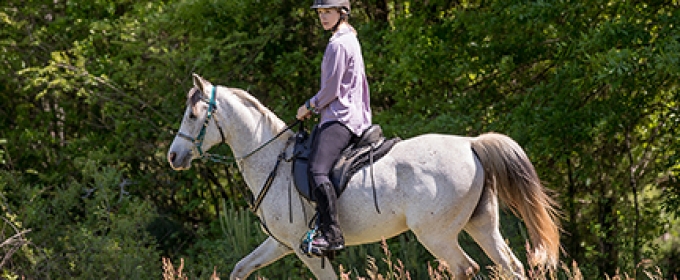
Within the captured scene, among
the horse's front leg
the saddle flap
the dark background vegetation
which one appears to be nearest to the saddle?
the saddle flap

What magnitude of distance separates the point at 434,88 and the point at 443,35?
70 cm

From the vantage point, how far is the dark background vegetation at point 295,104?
26.9 ft

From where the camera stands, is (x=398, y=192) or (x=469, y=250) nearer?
(x=398, y=192)

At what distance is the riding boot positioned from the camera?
5.74 metres

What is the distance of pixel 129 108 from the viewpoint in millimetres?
11461

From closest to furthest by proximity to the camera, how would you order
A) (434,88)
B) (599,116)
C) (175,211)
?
(599,116), (434,88), (175,211)

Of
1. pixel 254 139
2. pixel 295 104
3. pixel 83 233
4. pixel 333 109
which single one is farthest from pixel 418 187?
pixel 295 104

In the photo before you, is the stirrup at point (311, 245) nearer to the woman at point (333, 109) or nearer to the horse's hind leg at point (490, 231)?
the woman at point (333, 109)

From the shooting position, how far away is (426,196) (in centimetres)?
582

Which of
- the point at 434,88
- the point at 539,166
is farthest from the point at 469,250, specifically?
the point at 434,88

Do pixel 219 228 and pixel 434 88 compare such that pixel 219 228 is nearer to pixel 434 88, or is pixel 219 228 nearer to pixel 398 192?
pixel 434 88

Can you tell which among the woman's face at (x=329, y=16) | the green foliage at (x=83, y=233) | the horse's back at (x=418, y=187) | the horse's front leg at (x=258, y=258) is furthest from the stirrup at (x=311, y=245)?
the green foliage at (x=83, y=233)

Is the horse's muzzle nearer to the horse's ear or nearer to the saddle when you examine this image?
the horse's ear

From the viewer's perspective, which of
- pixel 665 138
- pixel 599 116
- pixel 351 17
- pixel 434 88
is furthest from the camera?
pixel 351 17
